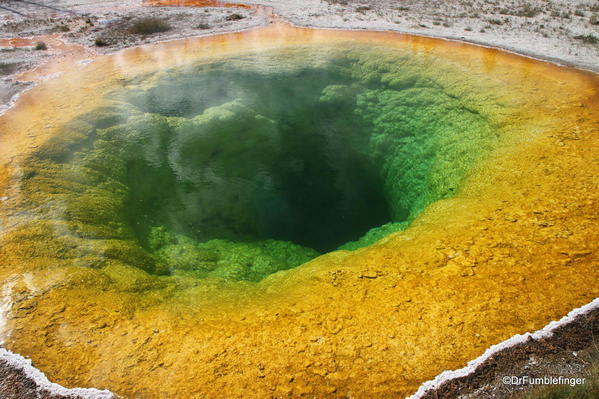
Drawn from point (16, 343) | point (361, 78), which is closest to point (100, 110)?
point (16, 343)

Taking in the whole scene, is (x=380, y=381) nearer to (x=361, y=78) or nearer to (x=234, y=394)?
(x=234, y=394)

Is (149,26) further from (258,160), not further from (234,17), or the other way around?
(258,160)

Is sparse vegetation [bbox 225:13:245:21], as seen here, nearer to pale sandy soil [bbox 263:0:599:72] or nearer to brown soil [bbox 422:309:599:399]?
pale sandy soil [bbox 263:0:599:72]

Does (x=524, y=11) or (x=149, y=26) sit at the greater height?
(x=524, y=11)

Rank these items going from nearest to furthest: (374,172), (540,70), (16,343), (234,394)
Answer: (234,394), (16,343), (540,70), (374,172)

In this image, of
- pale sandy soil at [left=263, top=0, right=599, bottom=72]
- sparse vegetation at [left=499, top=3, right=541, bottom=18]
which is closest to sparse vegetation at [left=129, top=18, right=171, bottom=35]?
pale sandy soil at [left=263, top=0, right=599, bottom=72]

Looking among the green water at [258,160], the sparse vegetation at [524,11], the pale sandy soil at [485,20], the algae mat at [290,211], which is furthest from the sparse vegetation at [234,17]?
the sparse vegetation at [524,11]

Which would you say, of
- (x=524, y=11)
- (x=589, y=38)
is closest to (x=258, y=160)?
(x=589, y=38)
